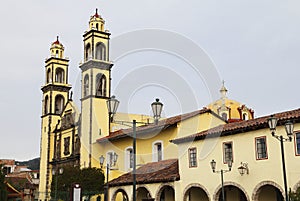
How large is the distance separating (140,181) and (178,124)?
543 cm

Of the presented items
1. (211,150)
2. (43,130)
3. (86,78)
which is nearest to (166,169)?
(211,150)

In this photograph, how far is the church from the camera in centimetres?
2094

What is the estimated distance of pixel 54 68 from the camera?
180 ft

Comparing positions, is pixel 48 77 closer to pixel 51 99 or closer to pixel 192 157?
pixel 51 99

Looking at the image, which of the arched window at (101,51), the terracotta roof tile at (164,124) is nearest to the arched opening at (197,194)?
the terracotta roof tile at (164,124)

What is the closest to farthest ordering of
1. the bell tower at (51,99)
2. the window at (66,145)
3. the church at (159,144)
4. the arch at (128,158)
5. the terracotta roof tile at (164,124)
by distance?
1. the church at (159,144)
2. the terracotta roof tile at (164,124)
3. the arch at (128,158)
4. the window at (66,145)
5. the bell tower at (51,99)

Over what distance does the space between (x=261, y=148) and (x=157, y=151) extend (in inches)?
559

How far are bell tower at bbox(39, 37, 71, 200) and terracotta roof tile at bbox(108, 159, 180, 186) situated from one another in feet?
73.3

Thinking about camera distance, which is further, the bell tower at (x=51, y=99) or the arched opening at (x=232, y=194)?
the bell tower at (x=51, y=99)

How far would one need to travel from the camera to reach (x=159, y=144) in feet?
114

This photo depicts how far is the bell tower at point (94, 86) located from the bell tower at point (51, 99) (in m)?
8.68

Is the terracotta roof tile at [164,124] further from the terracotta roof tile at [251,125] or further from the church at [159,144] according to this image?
the terracotta roof tile at [251,125]

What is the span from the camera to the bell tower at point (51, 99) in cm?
5262

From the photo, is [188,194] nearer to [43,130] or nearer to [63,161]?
[63,161]
